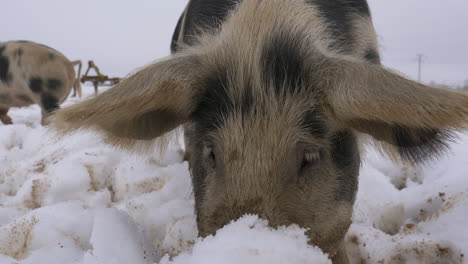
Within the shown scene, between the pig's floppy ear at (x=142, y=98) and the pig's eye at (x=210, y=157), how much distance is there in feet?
0.55

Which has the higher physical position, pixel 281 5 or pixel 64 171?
pixel 281 5

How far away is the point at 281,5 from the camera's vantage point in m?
1.58

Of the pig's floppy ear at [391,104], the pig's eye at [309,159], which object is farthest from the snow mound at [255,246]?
the pig's floppy ear at [391,104]

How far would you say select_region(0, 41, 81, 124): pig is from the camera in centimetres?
541

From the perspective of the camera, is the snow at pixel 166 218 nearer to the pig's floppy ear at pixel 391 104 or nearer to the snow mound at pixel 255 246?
the snow mound at pixel 255 246

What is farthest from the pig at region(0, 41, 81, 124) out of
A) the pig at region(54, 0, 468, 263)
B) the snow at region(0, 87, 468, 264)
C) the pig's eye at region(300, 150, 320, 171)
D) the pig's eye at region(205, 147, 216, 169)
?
the pig's eye at region(300, 150, 320, 171)

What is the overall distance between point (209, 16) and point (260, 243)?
1.55 m

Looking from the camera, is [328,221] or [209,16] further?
[209,16]

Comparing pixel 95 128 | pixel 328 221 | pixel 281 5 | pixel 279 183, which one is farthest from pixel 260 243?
pixel 281 5

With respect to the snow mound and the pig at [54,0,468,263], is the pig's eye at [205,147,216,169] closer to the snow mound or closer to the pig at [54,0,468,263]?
the pig at [54,0,468,263]

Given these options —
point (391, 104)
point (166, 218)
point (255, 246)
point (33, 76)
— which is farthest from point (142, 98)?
point (33, 76)

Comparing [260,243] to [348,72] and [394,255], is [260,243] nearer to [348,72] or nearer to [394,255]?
[348,72]

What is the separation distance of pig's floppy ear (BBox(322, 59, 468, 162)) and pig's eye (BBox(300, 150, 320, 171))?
0.46 feet

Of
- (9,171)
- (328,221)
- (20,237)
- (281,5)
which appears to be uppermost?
(281,5)
